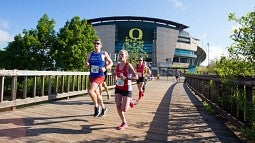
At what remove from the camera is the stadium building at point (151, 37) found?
4279 inches

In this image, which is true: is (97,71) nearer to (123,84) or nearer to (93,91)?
(93,91)

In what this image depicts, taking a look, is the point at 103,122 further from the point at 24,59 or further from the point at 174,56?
the point at 174,56

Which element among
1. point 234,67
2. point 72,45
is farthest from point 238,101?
point 72,45

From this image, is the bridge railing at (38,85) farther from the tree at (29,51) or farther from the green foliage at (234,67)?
the tree at (29,51)

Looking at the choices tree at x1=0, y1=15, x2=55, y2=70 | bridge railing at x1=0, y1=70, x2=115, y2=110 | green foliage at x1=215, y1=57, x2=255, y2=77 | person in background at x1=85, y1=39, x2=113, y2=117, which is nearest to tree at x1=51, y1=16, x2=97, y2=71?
tree at x1=0, y1=15, x2=55, y2=70

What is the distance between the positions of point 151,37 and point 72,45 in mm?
76594

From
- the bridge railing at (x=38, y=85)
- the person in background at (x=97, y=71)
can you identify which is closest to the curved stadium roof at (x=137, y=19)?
the bridge railing at (x=38, y=85)

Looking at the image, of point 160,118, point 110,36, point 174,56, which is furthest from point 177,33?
point 160,118

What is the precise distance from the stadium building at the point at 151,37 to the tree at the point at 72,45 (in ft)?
213

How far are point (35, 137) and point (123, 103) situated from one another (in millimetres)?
1796

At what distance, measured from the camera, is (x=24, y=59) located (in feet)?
119

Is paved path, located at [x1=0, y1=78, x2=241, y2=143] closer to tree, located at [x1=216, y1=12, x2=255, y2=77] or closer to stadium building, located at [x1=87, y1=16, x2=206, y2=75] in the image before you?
tree, located at [x1=216, y1=12, x2=255, y2=77]

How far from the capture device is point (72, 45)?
121ft

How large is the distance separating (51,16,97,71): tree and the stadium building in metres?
64.9
